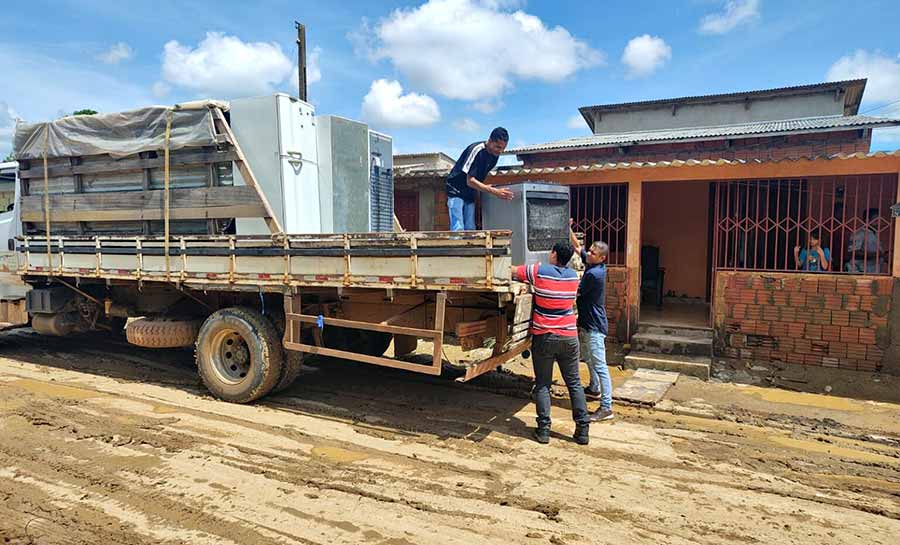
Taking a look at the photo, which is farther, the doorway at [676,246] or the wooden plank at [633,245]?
the doorway at [676,246]

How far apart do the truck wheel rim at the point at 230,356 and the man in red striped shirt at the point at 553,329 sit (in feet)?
10.6

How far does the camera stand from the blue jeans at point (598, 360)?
554 cm

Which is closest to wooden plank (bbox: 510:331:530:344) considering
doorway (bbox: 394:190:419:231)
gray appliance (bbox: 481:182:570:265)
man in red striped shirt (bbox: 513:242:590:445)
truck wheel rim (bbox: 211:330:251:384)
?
man in red striped shirt (bbox: 513:242:590:445)

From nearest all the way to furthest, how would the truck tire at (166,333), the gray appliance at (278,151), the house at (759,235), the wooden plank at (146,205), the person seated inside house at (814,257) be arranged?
the gray appliance at (278,151) → the wooden plank at (146,205) → the truck tire at (166,333) → the house at (759,235) → the person seated inside house at (814,257)

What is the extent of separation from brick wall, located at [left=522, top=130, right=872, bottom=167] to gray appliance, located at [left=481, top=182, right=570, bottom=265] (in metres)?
7.36

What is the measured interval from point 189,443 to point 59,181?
15.6ft

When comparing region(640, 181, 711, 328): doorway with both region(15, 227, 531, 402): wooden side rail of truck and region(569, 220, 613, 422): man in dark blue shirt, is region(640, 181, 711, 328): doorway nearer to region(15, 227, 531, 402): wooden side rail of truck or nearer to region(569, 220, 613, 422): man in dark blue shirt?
region(569, 220, 613, 422): man in dark blue shirt

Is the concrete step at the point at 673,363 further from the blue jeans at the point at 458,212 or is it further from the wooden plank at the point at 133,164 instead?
the wooden plank at the point at 133,164

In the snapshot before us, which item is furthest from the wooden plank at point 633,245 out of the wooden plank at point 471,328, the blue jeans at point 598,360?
the wooden plank at point 471,328

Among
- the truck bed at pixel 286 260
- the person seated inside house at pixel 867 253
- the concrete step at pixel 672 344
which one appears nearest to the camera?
the truck bed at pixel 286 260

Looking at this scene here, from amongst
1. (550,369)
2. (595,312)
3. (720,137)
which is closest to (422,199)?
(595,312)

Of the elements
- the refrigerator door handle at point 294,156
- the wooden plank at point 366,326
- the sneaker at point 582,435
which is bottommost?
the sneaker at point 582,435

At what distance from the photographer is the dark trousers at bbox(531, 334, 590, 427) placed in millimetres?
4863

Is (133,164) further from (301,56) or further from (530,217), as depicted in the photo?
(301,56)
